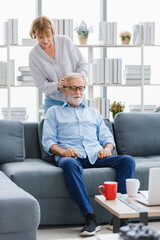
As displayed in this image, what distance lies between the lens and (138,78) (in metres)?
5.36

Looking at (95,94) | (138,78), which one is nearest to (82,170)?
(138,78)

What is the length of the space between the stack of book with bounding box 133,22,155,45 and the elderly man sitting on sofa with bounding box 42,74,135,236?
6.97ft

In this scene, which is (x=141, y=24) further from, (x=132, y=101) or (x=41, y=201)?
(x=41, y=201)

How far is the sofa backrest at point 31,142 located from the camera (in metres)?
3.62

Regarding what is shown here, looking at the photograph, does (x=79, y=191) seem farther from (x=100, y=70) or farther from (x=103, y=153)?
(x=100, y=70)

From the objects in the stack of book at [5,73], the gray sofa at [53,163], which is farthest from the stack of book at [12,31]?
the gray sofa at [53,163]

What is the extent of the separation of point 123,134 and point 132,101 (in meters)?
2.23

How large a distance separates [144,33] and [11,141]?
8.70 ft

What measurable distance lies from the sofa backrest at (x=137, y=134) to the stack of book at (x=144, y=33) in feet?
5.85

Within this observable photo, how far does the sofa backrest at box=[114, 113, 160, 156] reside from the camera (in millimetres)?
3709

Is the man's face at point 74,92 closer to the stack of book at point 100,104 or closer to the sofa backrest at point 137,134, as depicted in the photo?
the sofa backrest at point 137,134

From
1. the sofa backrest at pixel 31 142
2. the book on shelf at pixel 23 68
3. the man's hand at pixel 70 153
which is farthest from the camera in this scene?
the book on shelf at pixel 23 68

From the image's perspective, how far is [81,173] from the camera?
2.96 meters

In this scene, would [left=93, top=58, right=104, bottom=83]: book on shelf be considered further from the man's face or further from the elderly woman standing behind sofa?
the man's face
